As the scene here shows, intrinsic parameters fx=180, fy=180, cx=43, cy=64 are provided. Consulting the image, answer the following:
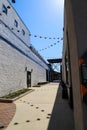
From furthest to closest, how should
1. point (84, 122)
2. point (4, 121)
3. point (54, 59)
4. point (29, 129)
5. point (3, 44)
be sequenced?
point (54, 59), point (3, 44), point (4, 121), point (29, 129), point (84, 122)

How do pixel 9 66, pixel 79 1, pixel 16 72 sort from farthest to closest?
pixel 16 72
pixel 9 66
pixel 79 1

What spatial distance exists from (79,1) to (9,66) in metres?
9.82

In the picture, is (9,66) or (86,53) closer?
(86,53)

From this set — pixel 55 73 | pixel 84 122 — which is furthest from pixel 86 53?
pixel 55 73

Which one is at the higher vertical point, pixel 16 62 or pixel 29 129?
pixel 16 62

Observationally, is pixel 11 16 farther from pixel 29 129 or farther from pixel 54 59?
pixel 54 59

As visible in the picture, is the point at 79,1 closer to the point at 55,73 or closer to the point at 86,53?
the point at 86,53

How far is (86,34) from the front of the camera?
2.42 metres

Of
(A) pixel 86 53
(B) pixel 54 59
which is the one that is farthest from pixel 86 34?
(B) pixel 54 59

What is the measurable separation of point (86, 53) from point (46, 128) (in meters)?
2.69

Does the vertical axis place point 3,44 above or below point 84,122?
above

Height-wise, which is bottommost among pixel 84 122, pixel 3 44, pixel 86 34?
pixel 84 122

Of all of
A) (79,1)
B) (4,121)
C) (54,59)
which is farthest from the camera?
(54,59)

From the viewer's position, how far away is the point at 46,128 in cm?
436
